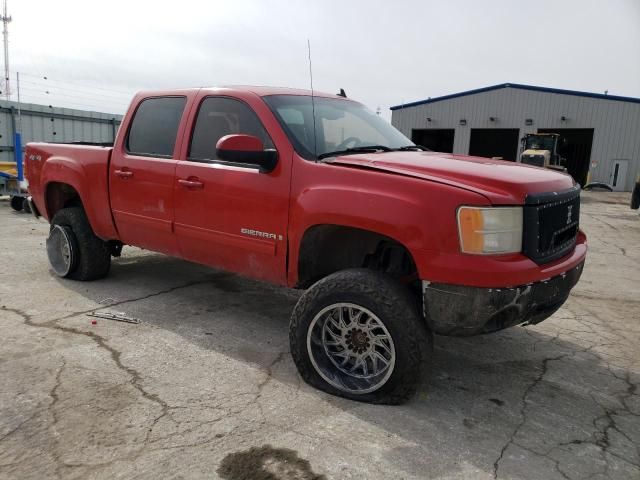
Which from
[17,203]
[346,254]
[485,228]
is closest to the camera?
[485,228]

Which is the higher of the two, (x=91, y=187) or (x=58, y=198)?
(x=91, y=187)

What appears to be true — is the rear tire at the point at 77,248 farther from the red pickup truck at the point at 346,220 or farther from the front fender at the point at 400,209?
the front fender at the point at 400,209

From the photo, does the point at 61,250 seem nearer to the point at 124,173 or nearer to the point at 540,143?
the point at 124,173

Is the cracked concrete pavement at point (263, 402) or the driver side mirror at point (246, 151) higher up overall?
the driver side mirror at point (246, 151)

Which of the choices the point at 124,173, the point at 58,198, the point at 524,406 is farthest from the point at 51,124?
the point at 524,406

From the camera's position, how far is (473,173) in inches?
117

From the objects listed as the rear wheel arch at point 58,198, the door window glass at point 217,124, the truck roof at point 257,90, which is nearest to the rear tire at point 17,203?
the rear wheel arch at point 58,198

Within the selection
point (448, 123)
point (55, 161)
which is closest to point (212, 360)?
point (55, 161)

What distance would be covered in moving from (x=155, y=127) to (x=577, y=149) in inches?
1231

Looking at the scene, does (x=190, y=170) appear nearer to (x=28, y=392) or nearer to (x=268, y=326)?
(x=268, y=326)

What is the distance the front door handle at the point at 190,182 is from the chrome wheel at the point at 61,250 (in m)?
1.90

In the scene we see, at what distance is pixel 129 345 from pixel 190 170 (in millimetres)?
1400

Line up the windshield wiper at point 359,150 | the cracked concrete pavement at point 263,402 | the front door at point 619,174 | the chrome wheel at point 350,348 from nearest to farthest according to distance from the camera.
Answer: the cracked concrete pavement at point 263,402 < the chrome wheel at point 350,348 < the windshield wiper at point 359,150 < the front door at point 619,174

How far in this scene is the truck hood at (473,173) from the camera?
9.23 ft
